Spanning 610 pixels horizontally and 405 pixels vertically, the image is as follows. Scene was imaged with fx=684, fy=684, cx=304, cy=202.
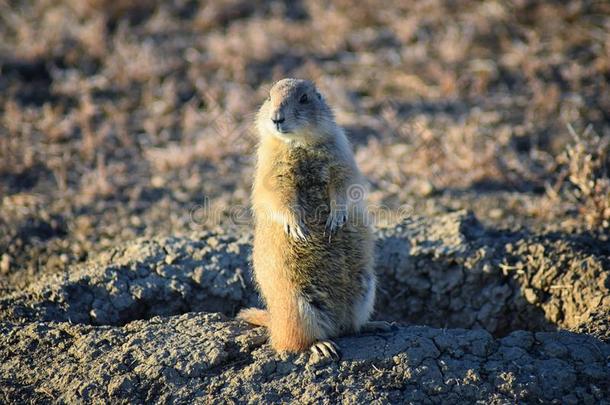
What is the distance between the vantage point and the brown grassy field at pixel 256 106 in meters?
7.03

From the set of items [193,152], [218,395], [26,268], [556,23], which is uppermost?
[556,23]

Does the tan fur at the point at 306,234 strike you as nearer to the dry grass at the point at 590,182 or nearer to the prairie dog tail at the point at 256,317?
the prairie dog tail at the point at 256,317

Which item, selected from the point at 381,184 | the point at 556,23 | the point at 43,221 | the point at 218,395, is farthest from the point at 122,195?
the point at 556,23

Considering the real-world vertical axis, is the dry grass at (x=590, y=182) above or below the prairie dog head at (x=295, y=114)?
below

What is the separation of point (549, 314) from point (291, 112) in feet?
8.57

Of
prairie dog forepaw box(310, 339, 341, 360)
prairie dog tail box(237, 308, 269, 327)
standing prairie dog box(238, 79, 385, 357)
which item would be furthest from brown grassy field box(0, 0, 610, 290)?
prairie dog forepaw box(310, 339, 341, 360)

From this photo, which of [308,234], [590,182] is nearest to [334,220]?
[308,234]

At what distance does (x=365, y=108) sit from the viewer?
9086mm

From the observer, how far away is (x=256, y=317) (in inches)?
195

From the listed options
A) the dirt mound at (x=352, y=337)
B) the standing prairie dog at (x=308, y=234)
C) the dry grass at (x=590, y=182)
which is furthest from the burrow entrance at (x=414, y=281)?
the standing prairie dog at (x=308, y=234)

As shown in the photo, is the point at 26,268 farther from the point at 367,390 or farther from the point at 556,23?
the point at 556,23

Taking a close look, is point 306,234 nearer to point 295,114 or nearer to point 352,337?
point 352,337

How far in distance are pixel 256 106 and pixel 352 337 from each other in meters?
5.07

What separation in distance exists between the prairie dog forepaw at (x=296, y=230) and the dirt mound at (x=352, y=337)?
2.43ft
